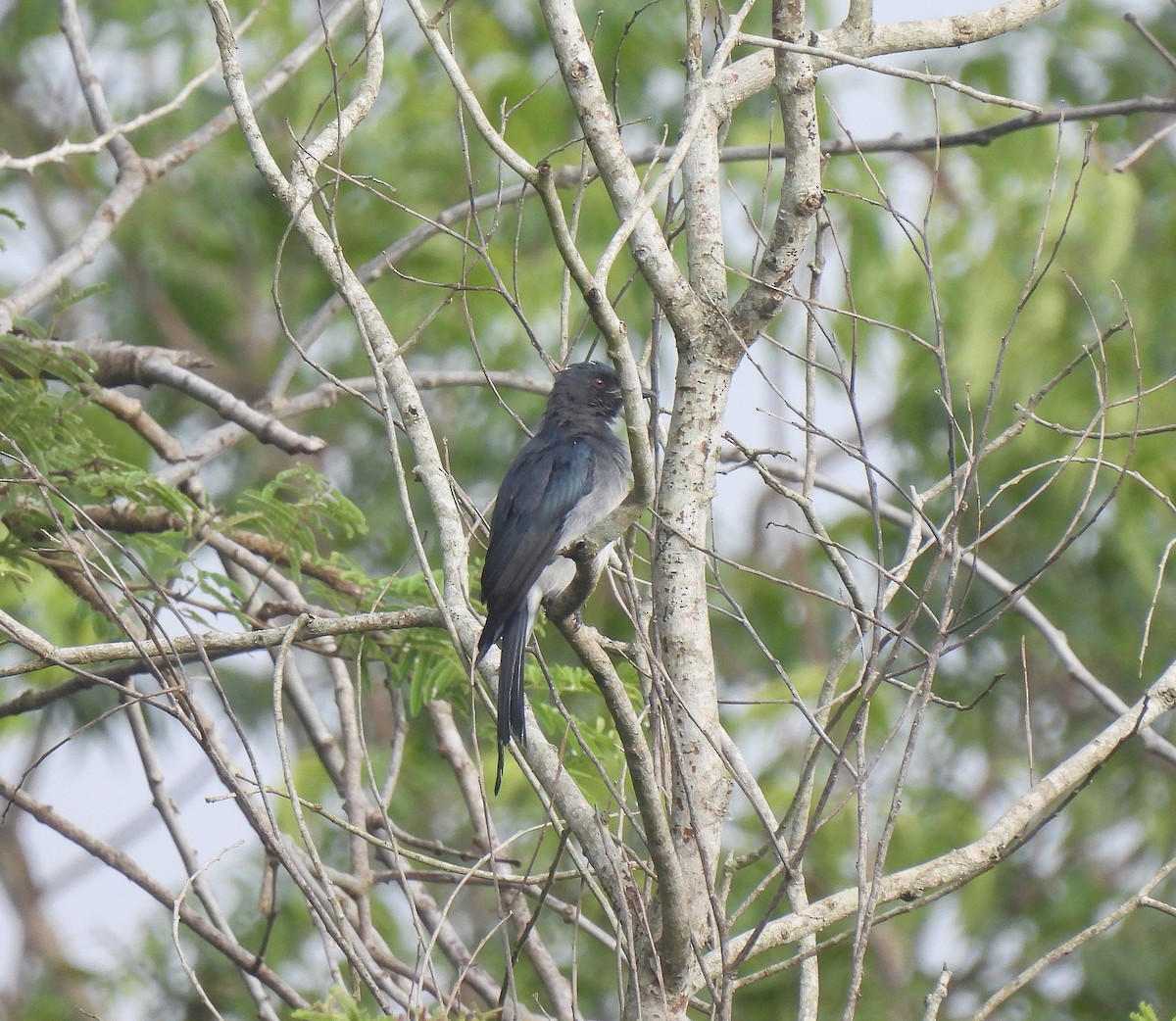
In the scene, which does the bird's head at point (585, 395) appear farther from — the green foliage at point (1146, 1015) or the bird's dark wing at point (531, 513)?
the green foliage at point (1146, 1015)

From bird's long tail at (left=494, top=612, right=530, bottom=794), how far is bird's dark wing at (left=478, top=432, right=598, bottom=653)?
29 cm

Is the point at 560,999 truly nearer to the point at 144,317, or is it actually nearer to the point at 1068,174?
the point at 1068,174

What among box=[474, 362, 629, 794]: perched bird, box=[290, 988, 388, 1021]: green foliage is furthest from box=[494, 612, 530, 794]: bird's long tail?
box=[290, 988, 388, 1021]: green foliage

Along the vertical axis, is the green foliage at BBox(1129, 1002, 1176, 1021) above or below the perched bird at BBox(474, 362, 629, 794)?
below

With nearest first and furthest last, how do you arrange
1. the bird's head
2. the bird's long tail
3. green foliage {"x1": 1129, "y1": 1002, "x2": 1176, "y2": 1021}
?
green foliage {"x1": 1129, "y1": 1002, "x2": 1176, "y2": 1021}
the bird's long tail
the bird's head

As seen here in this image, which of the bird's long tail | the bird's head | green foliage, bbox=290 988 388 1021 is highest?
the bird's head

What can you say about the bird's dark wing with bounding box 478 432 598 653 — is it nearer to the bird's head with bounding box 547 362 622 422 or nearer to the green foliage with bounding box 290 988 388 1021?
the bird's head with bounding box 547 362 622 422

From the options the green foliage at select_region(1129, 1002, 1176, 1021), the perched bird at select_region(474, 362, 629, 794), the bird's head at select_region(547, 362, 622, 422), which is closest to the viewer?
the green foliage at select_region(1129, 1002, 1176, 1021)

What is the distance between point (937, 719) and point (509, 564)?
8179 mm

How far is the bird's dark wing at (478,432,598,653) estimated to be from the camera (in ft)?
16.3

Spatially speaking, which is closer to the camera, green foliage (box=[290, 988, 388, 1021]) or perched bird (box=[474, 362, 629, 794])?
green foliage (box=[290, 988, 388, 1021])

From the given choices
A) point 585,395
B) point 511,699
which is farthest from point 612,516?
point 585,395

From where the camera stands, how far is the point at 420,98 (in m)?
13.0

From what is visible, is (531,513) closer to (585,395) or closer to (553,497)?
(553,497)
